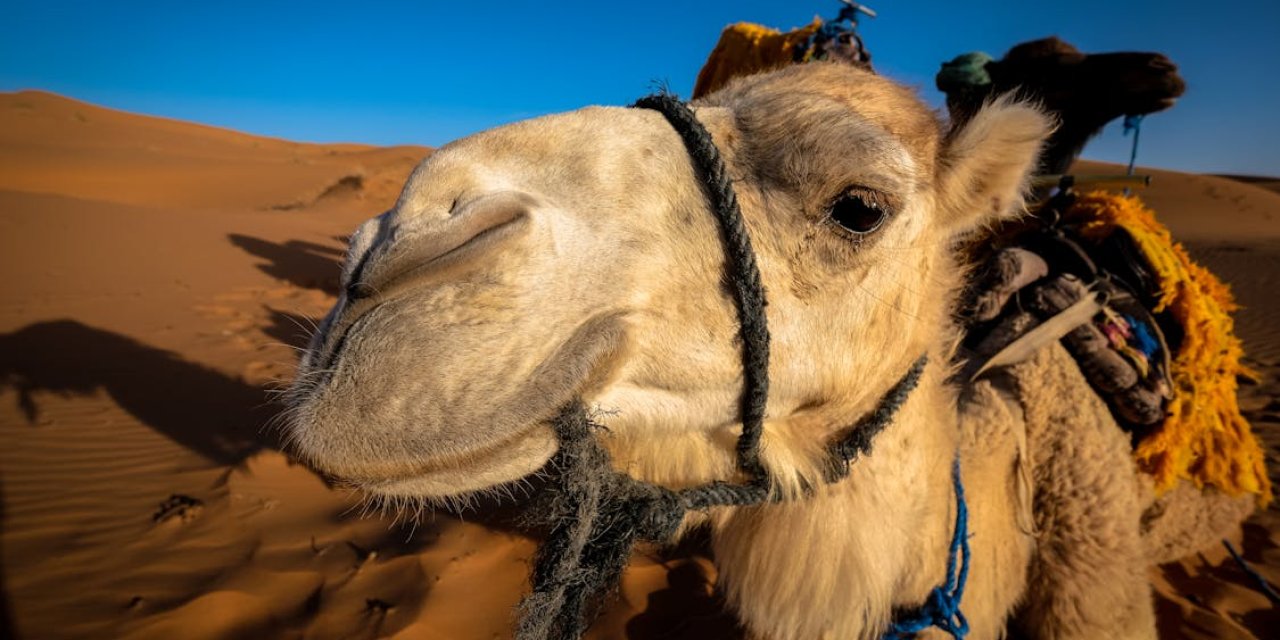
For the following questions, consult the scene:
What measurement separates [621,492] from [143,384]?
624 centimetres

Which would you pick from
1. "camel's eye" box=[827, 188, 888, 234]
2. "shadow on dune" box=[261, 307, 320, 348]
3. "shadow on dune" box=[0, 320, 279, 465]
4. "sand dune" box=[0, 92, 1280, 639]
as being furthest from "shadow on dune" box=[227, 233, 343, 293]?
"camel's eye" box=[827, 188, 888, 234]

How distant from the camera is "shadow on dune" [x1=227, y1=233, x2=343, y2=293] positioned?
31.7 ft

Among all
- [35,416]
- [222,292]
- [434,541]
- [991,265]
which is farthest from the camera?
[222,292]

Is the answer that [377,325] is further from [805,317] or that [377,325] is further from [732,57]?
[732,57]

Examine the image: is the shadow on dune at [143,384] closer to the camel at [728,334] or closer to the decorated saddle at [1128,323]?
the camel at [728,334]

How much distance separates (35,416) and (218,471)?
82.5 inches

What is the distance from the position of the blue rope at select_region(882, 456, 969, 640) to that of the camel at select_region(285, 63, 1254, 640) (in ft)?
0.10

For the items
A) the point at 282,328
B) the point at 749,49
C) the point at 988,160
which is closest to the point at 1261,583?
the point at 988,160

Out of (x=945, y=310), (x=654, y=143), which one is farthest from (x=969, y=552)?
(x=654, y=143)

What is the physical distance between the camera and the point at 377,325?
3.32 ft

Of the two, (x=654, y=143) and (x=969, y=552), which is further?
(x=969, y=552)

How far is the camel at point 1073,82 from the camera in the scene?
9.29 feet

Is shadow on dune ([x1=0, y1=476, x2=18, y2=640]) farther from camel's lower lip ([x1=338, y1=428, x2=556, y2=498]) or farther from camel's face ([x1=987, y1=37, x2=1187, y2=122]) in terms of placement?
camel's face ([x1=987, y1=37, x2=1187, y2=122])

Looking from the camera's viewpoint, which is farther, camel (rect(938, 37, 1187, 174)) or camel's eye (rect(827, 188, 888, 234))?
camel (rect(938, 37, 1187, 174))
